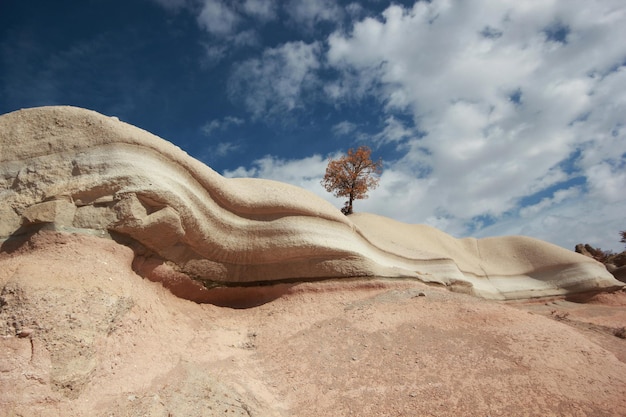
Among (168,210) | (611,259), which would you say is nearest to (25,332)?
(168,210)

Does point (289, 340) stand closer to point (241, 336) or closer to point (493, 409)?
point (241, 336)

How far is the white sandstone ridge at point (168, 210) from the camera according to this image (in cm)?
503

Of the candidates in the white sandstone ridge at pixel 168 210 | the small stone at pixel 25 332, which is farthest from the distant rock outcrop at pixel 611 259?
the small stone at pixel 25 332

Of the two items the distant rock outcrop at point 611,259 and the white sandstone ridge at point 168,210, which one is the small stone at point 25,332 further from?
the distant rock outcrop at point 611,259

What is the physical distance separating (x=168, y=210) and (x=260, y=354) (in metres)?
2.38

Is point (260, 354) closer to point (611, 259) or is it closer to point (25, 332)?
point (25, 332)

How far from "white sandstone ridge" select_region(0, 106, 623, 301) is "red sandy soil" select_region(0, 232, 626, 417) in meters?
0.39

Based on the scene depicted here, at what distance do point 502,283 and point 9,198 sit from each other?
13561 millimetres

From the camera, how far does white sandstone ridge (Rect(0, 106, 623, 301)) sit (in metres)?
5.03

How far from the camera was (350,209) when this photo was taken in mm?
16250

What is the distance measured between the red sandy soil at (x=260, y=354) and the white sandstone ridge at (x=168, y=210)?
1.29 ft

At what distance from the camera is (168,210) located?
221 inches

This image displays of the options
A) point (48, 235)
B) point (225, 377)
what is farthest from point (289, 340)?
point (48, 235)

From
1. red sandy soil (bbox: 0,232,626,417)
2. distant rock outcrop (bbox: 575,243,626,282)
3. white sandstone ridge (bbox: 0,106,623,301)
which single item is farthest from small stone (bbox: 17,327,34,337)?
distant rock outcrop (bbox: 575,243,626,282)
